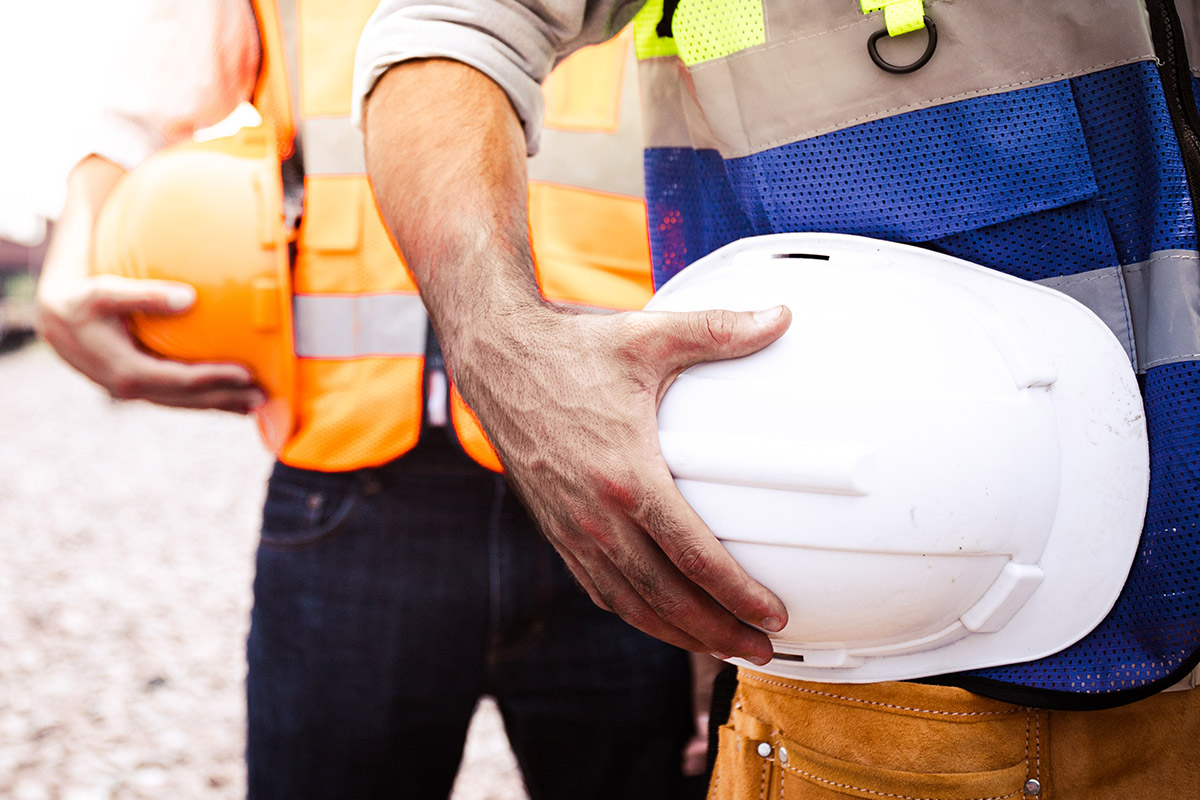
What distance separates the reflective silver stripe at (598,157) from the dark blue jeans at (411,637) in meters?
0.58

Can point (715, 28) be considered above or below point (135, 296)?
above

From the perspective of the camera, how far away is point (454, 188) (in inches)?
40.9

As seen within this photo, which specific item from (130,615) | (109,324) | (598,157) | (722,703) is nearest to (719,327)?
(722,703)

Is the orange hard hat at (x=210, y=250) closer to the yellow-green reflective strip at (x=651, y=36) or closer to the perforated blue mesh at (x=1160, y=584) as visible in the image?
the yellow-green reflective strip at (x=651, y=36)

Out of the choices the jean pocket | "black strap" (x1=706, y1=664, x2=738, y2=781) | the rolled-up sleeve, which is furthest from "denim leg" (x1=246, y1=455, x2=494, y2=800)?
the rolled-up sleeve

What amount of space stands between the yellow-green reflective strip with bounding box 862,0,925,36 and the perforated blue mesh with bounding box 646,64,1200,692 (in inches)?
3.3

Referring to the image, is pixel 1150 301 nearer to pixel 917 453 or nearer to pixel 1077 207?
pixel 1077 207

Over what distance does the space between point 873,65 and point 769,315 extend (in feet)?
0.96

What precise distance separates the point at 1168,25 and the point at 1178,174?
0.14 meters

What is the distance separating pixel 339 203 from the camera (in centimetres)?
185

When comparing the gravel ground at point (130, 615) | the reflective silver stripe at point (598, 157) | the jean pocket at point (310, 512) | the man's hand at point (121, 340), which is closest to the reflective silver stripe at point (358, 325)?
the man's hand at point (121, 340)

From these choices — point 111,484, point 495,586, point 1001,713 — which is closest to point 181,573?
point 111,484

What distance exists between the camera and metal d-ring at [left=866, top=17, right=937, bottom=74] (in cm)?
91

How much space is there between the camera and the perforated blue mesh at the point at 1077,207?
0.90 metres
